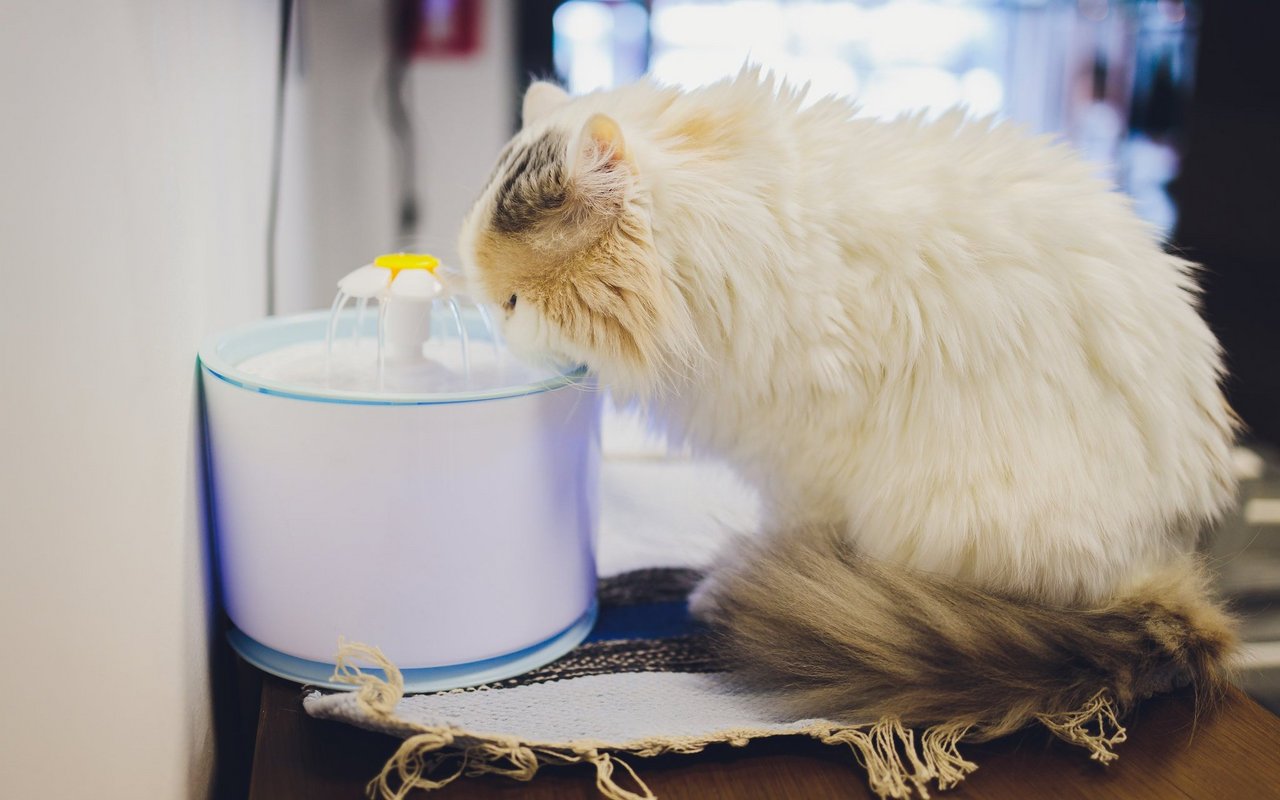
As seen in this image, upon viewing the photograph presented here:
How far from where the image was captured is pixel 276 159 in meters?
1.14

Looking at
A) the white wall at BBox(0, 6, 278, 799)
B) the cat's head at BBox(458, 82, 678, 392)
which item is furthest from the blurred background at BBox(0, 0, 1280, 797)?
the cat's head at BBox(458, 82, 678, 392)

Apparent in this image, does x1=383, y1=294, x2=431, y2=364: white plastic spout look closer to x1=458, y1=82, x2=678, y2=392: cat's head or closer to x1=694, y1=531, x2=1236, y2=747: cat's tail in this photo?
x1=458, y1=82, x2=678, y2=392: cat's head

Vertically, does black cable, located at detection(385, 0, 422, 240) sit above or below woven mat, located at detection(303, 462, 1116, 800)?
above

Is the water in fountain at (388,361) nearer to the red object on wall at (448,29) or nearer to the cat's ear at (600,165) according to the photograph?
the cat's ear at (600,165)

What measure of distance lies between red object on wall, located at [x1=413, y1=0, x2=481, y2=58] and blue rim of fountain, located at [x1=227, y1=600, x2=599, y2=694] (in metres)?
1.91

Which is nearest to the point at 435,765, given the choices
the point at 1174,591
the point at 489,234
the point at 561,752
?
the point at 561,752

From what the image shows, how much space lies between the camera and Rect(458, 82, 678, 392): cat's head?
0.71 meters

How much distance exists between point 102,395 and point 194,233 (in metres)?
0.25

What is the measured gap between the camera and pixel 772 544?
762 mm

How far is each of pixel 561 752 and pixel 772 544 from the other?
26 centimetres

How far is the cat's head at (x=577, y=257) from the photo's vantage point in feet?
2.33

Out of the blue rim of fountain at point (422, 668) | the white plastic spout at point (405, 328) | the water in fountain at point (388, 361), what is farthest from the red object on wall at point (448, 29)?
the blue rim of fountain at point (422, 668)

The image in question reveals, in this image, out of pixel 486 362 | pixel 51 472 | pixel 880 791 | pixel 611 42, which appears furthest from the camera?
pixel 611 42

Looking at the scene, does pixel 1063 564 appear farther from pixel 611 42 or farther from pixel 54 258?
pixel 611 42
